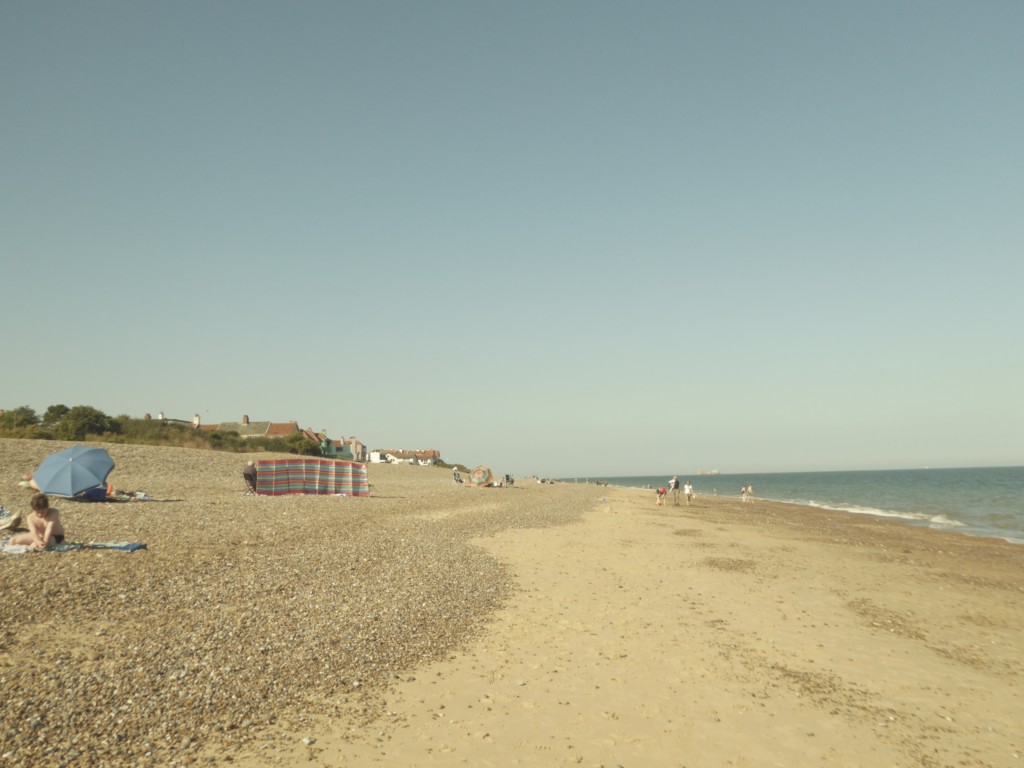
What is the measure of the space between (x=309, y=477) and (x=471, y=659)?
2818cm

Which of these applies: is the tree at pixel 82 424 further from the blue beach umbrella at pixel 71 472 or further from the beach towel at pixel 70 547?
the beach towel at pixel 70 547

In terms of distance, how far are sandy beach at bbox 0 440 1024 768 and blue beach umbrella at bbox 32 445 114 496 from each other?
4.49 metres

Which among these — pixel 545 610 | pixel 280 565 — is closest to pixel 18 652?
pixel 280 565

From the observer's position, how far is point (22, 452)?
29.9 m

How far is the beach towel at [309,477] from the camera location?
106ft

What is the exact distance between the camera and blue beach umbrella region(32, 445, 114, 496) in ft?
66.0

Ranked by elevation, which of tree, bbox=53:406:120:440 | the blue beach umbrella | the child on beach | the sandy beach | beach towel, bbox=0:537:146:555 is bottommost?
the sandy beach

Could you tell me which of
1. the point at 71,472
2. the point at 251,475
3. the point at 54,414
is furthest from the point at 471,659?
the point at 54,414

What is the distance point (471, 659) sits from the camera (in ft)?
29.6

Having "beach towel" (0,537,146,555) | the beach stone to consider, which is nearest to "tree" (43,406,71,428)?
the beach stone

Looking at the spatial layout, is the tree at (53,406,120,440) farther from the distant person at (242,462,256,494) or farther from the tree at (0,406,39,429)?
the distant person at (242,462,256,494)

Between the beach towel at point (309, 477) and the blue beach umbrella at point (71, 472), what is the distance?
34.9 ft

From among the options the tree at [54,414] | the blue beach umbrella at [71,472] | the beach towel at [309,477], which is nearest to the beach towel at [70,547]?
the blue beach umbrella at [71,472]

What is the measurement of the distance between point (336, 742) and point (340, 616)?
3.86 metres
